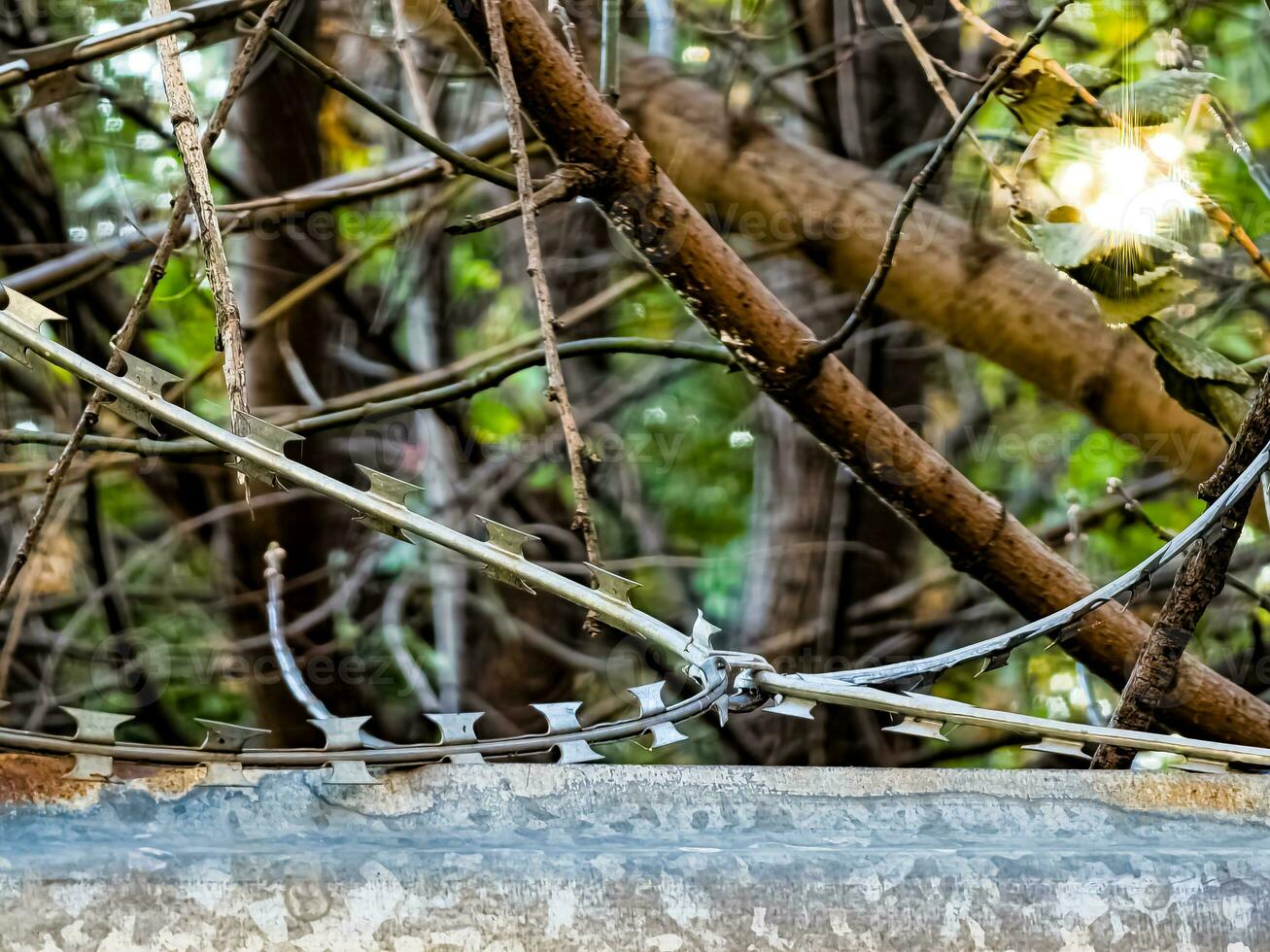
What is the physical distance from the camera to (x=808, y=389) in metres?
0.97

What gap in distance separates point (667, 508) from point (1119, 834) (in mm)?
2516

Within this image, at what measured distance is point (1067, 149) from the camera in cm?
95

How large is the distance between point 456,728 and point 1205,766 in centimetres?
38

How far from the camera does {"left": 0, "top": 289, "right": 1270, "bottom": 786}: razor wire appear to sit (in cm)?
55

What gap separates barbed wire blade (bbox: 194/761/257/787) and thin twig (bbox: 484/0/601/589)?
188 millimetres

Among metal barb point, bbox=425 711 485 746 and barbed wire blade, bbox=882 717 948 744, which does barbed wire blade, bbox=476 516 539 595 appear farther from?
barbed wire blade, bbox=882 717 948 744

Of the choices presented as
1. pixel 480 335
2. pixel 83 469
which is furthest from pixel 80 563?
pixel 480 335

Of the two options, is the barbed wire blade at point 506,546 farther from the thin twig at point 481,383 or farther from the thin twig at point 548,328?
the thin twig at point 481,383

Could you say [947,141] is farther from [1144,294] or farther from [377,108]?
[377,108]

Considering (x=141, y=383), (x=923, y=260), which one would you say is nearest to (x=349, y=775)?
(x=141, y=383)

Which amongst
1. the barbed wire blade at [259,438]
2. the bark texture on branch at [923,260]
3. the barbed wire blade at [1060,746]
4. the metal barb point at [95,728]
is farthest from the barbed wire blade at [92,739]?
the bark texture on branch at [923,260]

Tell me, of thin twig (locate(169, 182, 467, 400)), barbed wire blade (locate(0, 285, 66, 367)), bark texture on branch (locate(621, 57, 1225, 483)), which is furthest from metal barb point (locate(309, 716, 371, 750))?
thin twig (locate(169, 182, 467, 400))

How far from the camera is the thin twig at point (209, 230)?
0.55 m

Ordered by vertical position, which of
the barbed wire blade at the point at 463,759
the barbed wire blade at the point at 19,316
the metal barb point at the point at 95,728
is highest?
the barbed wire blade at the point at 19,316
